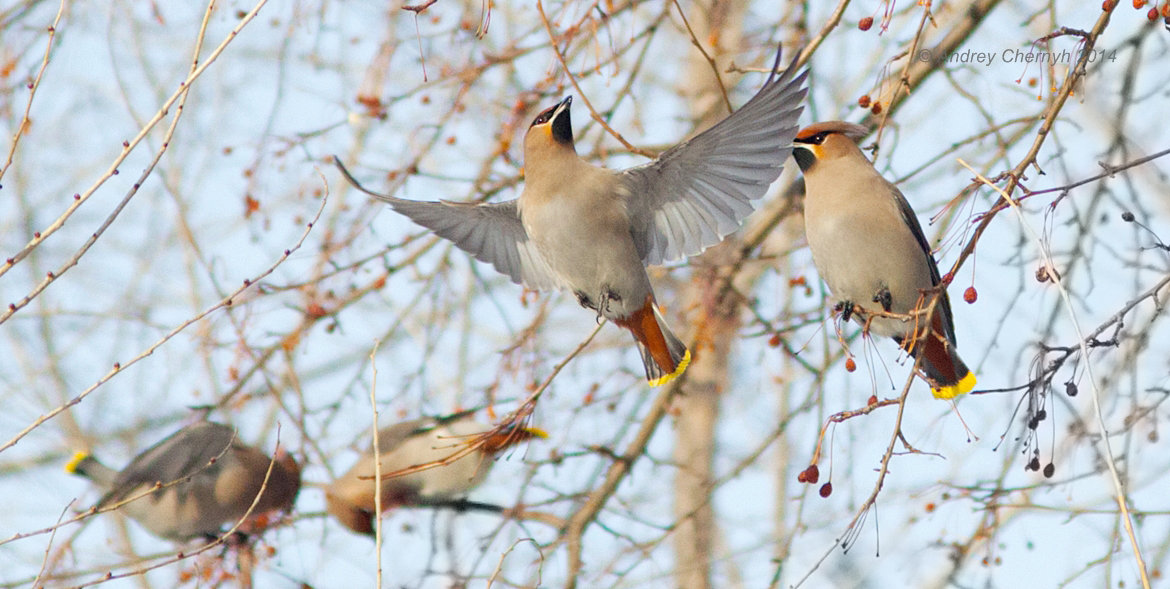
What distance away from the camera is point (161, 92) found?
25.3 feet

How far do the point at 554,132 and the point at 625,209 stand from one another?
1.02 ft

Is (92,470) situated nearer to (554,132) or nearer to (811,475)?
(554,132)

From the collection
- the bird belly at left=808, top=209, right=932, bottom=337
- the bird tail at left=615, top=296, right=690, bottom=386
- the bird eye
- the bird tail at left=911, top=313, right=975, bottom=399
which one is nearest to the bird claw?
the bird belly at left=808, top=209, right=932, bottom=337

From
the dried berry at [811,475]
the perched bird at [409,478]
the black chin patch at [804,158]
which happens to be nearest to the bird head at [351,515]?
the perched bird at [409,478]

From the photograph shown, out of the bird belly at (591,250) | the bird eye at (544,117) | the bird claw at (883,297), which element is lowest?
the bird claw at (883,297)

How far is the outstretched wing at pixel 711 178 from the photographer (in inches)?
135

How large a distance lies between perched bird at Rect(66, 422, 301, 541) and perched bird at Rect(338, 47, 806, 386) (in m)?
1.74

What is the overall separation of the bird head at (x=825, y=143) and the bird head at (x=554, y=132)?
2.25ft

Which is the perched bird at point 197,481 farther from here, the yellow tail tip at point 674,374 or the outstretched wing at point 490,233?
the yellow tail tip at point 674,374

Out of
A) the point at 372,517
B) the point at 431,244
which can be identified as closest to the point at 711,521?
the point at 372,517

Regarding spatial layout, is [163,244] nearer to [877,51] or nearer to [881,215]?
[877,51]

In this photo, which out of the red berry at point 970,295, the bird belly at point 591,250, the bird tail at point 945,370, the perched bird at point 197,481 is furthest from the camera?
the perched bird at point 197,481

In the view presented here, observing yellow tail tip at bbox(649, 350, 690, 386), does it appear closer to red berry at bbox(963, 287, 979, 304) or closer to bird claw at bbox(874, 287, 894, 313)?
bird claw at bbox(874, 287, 894, 313)

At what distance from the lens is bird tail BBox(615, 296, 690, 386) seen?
4.09 m
